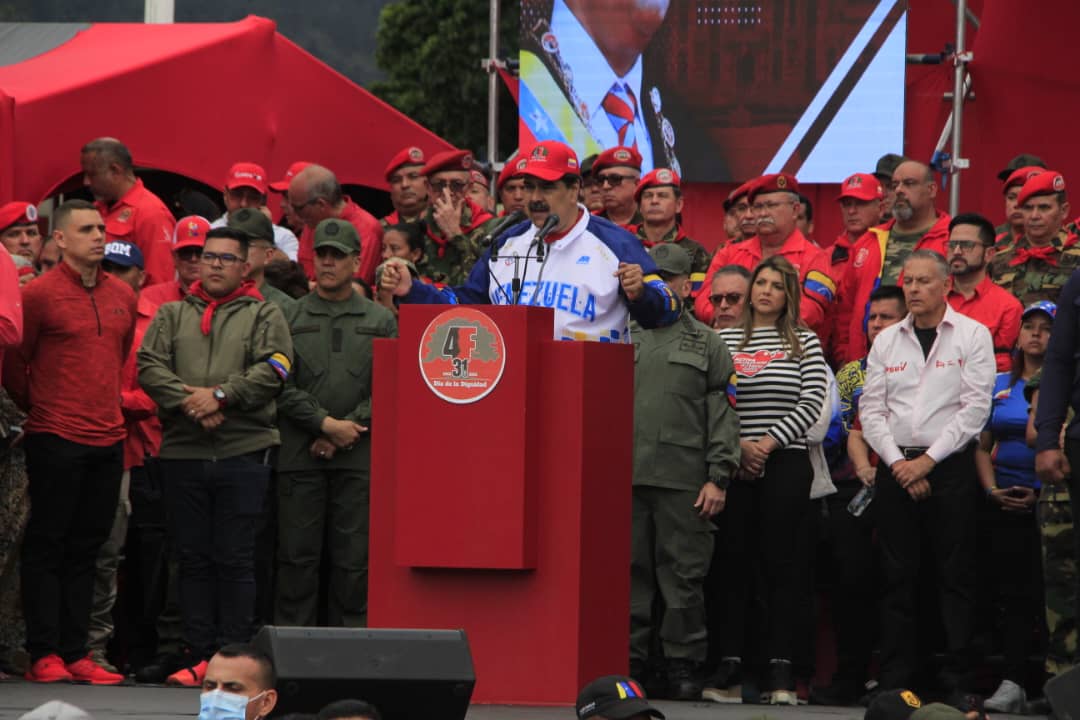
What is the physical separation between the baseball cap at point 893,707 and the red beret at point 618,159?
6179 mm

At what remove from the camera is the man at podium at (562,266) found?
7566 mm

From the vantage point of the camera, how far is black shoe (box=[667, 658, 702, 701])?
28.7 ft

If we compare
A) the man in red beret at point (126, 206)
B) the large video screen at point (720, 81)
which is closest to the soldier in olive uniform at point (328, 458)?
the man in red beret at point (126, 206)

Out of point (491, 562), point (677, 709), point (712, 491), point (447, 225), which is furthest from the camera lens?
point (447, 225)

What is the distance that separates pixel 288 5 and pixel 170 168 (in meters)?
8.90

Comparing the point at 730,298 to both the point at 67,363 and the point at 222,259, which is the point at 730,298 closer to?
the point at 222,259

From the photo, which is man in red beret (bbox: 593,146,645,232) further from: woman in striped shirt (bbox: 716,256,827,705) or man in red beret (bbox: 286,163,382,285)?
woman in striped shirt (bbox: 716,256,827,705)

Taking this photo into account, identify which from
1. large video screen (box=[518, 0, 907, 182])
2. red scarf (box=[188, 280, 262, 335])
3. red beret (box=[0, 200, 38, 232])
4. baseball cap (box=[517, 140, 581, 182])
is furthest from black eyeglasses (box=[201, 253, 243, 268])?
large video screen (box=[518, 0, 907, 182])

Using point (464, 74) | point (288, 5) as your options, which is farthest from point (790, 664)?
point (464, 74)

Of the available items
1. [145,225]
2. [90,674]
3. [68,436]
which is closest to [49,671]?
[90,674]

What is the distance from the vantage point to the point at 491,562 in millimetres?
7121

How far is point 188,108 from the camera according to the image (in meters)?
12.9

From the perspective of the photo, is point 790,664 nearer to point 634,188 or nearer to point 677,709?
point 677,709

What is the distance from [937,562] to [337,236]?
10.8 feet
